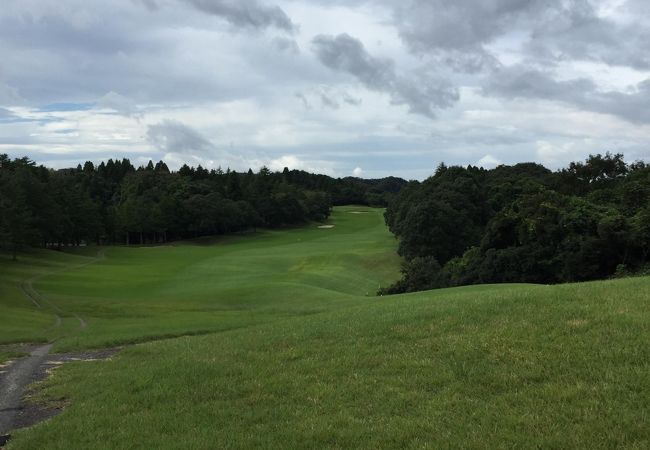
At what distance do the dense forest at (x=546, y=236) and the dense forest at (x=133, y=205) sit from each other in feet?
154

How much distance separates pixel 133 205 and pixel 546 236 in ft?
283

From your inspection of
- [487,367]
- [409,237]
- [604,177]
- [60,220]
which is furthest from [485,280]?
[60,220]

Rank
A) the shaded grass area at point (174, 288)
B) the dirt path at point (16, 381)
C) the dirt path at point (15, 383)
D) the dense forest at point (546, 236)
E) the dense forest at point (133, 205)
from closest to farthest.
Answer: the dirt path at point (16, 381) < the dirt path at point (15, 383) < the shaded grass area at point (174, 288) < the dense forest at point (546, 236) < the dense forest at point (133, 205)

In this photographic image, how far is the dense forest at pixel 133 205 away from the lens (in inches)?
2948

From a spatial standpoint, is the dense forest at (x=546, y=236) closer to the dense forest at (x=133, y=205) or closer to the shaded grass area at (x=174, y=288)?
the shaded grass area at (x=174, y=288)

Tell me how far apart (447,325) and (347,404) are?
4873 millimetres

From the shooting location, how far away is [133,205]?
374 ft

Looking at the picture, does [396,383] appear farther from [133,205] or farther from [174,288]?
[133,205]

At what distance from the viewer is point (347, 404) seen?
9.20 m

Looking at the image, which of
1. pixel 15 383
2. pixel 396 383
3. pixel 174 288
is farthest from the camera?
pixel 174 288

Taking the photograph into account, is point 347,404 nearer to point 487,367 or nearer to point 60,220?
point 487,367

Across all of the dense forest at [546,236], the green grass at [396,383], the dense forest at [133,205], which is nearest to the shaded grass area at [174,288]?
the dense forest at [133,205]

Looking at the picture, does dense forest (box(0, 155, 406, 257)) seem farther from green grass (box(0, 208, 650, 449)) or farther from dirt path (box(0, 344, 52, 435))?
green grass (box(0, 208, 650, 449))

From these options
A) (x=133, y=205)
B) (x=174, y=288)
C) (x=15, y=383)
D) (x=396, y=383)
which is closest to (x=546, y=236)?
(x=174, y=288)
